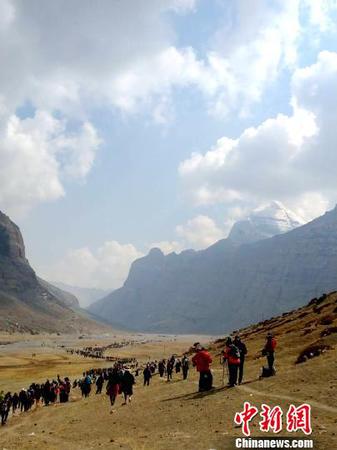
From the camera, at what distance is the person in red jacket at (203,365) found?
21.8 m

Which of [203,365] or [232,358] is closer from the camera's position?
[232,358]

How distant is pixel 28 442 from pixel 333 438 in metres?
12.4

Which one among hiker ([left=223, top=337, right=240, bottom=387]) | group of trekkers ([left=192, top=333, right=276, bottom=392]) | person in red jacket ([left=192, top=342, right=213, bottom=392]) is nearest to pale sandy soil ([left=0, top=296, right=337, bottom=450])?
hiker ([left=223, top=337, right=240, bottom=387])

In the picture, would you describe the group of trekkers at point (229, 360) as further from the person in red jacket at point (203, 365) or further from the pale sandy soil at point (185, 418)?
the pale sandy soil at point (185, 418)

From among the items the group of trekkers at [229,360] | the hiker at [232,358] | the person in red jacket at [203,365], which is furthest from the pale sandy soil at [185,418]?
the person in red jacket at [203,365]

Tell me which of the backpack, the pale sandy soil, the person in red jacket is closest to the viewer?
the pale sandy soil

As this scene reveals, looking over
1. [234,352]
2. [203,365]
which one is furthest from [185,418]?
[234,352]

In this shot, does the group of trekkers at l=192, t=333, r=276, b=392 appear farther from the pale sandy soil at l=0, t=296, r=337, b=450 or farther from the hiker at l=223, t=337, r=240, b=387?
the pale sandy soil at l=0, t=296, r=337, b=450

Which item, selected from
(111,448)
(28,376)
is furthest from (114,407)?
(28,376)

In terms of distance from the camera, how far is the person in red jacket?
71.5 ft

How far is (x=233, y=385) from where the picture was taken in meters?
22.0

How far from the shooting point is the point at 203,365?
71.8 feet

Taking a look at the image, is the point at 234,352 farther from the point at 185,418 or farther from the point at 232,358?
the point at 185,418

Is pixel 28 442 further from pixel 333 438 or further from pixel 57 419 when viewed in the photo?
pixel 333 438
